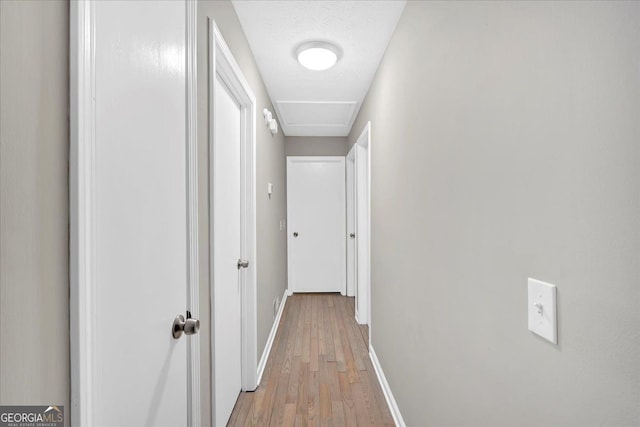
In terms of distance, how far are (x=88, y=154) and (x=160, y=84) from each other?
1.21 feet

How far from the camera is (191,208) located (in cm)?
103

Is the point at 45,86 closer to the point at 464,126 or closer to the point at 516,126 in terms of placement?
the point at 516,126

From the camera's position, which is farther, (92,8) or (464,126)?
(464,126)

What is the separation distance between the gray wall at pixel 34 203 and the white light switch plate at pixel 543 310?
973mm

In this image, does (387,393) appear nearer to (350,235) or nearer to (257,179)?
(257,179)

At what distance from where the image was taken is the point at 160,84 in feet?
2.73

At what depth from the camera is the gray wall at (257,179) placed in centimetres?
122

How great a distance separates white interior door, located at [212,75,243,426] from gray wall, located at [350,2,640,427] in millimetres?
1004

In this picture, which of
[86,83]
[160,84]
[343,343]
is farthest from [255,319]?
[86,83]

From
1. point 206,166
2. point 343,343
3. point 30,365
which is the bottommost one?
point 343,343

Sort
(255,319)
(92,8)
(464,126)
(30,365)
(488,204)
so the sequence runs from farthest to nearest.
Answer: (255,319) < (464,126) < (488,204) < (92,8) < (30,365)

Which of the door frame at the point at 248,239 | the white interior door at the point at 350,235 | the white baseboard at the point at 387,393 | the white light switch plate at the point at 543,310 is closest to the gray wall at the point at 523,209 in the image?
the white light switch plate at the point at 543,310

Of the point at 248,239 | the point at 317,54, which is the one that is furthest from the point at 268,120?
the point at 248,239

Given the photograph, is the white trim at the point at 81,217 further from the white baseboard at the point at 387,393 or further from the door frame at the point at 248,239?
the white baseboard at the point at 387,393
